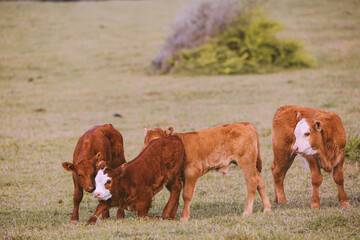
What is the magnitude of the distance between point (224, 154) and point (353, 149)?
4659 millimetres

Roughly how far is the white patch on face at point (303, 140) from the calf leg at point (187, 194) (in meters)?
1.81

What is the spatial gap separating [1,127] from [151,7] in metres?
37.2

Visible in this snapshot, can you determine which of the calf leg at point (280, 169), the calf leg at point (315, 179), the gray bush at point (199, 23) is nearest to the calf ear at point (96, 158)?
the calf leg at point (280, 169)

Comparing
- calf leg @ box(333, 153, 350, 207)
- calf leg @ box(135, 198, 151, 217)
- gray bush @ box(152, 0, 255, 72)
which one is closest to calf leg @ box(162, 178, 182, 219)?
calf leg @ box(135, 198, 151, 217)

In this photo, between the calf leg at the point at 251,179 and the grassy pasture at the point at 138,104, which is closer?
the grassy pasture at the point at 138,104

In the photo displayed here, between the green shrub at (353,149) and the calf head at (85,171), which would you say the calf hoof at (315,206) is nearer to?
the calf head at (85,171)

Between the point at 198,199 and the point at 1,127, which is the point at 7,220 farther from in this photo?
the point at 1,127

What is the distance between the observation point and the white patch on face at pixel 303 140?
25.4 ft

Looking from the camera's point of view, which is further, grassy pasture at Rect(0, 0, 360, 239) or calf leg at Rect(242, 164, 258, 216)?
calf leg at Rect(242, 164, 258, 216)

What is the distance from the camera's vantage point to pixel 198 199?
9.09m

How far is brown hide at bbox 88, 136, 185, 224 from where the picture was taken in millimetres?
7148

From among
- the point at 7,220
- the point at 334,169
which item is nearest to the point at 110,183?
the point at 7,220

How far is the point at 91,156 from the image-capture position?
783cm

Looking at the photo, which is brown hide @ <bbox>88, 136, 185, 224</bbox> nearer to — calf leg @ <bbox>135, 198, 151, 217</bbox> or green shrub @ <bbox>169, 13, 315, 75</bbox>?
calf leg @ <bbox>135, 198, 151, 217</bbox>
